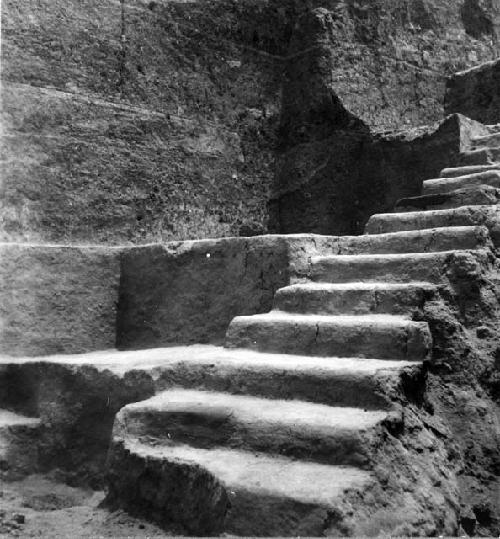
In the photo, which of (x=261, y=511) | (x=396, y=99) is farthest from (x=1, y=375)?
(x=396, y=99)

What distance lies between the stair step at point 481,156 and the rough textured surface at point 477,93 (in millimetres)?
1335

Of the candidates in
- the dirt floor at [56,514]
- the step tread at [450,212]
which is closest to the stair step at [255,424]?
the dirt floor at [56,514]

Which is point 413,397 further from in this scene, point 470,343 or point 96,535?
point 96,535

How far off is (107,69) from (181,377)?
101 inches

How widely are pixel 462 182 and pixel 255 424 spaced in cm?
202

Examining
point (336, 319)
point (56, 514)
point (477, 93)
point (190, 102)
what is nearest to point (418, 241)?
point (336, 319)

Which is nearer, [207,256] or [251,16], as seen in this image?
[207,256]

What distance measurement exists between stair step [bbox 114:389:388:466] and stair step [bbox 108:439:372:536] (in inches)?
1.5

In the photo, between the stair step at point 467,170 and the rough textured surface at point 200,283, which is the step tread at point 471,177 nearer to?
the stair step at point 467,170

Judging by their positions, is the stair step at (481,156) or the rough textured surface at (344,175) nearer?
the stair step at (481,156)

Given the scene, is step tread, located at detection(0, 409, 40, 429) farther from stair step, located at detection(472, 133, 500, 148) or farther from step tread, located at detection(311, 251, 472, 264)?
stair step, located at detection(472, 133, 500, 148)

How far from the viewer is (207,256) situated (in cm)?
394

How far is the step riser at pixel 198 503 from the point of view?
1.91 meters

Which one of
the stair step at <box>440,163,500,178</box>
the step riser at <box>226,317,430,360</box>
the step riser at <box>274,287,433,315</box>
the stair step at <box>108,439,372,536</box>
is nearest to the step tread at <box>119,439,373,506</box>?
the stair step at <box>108,439,372,536</box>
